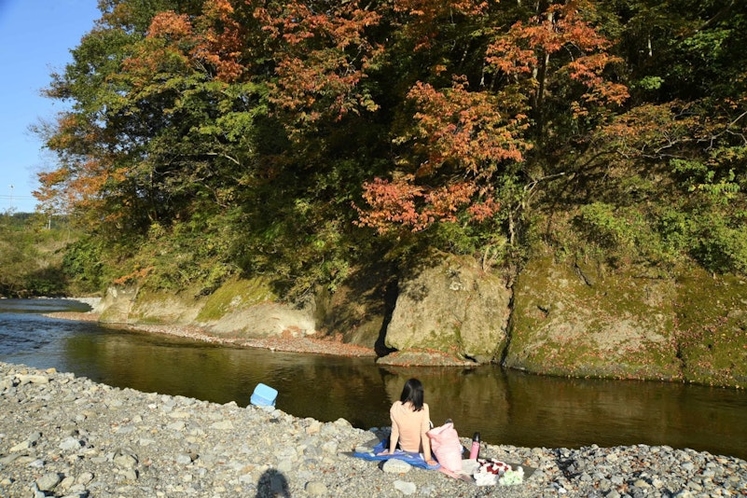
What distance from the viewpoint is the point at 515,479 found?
22.0 feet

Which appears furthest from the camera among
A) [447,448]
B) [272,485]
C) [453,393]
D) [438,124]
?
Answer: [438,124]

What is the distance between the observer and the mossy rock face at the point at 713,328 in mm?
12586

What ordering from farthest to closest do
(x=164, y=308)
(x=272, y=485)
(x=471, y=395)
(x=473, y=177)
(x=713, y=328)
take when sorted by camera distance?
1. (x=164, y=308)
2. (x=473, y=177)
3. (x=713, y=328)
4. (x=471, y=395)
5. (x=272, y=485)

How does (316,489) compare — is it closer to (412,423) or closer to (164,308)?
(412,423)

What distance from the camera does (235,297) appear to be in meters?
22.4

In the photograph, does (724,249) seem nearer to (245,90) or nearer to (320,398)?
(320,398)

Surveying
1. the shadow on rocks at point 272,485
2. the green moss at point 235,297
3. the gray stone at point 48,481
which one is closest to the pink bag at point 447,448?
the shadow on rocks at point 272,485

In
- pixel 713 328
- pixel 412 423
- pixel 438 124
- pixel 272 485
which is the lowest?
pixel 272 485

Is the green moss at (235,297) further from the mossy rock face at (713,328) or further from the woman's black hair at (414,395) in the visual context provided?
the woman's black hair at (414,395)

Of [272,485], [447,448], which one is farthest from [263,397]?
[447,448]

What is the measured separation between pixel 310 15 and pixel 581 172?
11.0 meters

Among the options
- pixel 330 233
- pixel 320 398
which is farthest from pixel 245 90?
pixel 320 398

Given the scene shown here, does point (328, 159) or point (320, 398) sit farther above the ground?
point (328, 159)

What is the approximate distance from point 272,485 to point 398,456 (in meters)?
1.67
